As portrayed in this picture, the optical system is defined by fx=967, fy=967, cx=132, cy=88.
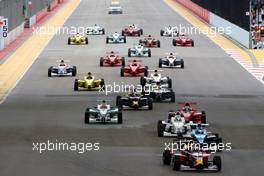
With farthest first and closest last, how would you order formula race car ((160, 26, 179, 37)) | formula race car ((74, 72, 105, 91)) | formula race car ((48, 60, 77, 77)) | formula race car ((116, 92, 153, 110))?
formula race car ((160, 26, 179, 37)), formula race car ((48, 60, 77, 77)), formula race car ((74, 72, 105, 91)), formula race car ((116, 92, 153, 110))

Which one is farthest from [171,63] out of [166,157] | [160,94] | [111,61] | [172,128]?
[166,157]

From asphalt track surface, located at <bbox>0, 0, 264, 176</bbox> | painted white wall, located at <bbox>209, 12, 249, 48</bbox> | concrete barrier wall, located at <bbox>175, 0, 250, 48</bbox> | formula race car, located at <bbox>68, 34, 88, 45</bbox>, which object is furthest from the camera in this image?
formula race car, located at <bbox>68, 34, 88, 45</bbox>

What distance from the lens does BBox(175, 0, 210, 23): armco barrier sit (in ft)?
318

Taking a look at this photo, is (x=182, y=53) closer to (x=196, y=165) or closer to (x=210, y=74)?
(x=210, y=74)

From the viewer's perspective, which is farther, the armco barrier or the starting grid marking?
the armco barrier

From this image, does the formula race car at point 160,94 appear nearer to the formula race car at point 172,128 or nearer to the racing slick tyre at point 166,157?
the formula race car at point 172,128

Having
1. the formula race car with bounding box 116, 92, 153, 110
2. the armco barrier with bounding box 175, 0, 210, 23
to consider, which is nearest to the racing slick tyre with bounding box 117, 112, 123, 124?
the formula race car with bounding box 116, 92, 153, 110

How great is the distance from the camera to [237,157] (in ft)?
95.8

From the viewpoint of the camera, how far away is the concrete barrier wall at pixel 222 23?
232 feet

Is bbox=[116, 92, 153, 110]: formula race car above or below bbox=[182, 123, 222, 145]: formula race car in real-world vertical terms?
below

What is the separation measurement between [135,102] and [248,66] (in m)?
19.4

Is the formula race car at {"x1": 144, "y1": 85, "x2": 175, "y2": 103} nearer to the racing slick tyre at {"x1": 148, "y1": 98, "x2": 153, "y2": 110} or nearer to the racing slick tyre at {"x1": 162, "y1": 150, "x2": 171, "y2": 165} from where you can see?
the racing slick tyre at {"x1": 148, "y1": 98, "x2": 153, "y2": 110}

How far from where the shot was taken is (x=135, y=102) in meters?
39.2

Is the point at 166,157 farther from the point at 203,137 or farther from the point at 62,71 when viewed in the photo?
the point at 62,71
